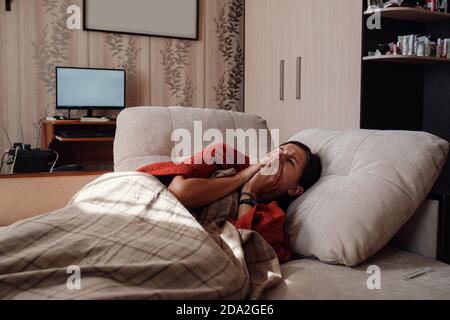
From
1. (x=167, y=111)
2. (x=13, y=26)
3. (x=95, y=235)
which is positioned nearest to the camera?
(x=95, y=235)

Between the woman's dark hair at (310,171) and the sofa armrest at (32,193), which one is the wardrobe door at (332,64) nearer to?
the woman's dark hair at (310,171)

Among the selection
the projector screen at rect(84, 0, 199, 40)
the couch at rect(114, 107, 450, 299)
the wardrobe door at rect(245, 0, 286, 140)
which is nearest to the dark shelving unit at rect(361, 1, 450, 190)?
the wardrobe door at rect(245, 0, 286, 140)

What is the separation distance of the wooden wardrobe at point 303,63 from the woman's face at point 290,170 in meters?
1.56

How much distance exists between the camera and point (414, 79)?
10.8 feet

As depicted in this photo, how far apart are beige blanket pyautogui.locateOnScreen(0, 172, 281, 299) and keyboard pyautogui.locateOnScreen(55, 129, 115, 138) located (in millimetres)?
2147

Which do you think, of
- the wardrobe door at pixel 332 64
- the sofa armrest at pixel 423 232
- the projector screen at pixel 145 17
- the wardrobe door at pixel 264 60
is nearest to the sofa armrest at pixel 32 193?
the sofa armrest at pixel 423 232

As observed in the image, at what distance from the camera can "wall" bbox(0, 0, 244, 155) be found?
3693 millimetres

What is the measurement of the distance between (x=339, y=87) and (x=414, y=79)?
1.84 ft

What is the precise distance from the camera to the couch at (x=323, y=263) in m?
1.14

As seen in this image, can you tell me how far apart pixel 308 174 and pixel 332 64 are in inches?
72.3

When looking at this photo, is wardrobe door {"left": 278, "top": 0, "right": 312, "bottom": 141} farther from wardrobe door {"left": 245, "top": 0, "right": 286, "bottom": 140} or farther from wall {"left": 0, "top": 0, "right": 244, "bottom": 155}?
wall {"left": 0, "top": 0, "right": 244, "bottom": 155}

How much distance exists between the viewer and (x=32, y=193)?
1760mm
